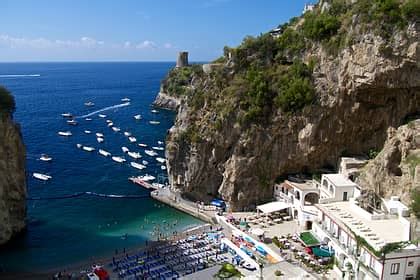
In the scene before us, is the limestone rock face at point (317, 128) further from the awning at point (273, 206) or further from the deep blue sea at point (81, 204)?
the deep blue sea at point (81, 204)

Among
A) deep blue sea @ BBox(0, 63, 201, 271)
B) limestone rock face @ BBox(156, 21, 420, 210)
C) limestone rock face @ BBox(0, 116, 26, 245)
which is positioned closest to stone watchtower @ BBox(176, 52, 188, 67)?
deep blue sea @ BBox(0, 63, 201, 271)

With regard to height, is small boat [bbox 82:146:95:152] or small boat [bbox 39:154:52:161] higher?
small boat [bbox 82:146:95:152]

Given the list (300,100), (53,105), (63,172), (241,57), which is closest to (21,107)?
(53,105)

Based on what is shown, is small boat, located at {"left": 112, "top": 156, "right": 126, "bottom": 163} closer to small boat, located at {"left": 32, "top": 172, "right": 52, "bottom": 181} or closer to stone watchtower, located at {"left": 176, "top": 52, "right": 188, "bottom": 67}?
small boat, located at {"left": 32, "top": 172, "right": 52, "bottom": 181}

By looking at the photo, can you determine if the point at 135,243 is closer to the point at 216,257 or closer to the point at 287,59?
the point at 216,257

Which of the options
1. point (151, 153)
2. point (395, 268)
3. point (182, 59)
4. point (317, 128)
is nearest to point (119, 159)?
point (151, 153)

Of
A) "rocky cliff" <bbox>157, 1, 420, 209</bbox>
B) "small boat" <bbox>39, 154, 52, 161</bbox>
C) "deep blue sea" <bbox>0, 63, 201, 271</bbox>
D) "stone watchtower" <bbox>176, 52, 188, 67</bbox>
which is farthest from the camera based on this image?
"stone watchtower" <bbox>176, 52, 188, 67</bbox>

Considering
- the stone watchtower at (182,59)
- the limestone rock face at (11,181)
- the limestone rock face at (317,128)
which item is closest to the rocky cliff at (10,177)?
the limestone rock face at (11,181)
